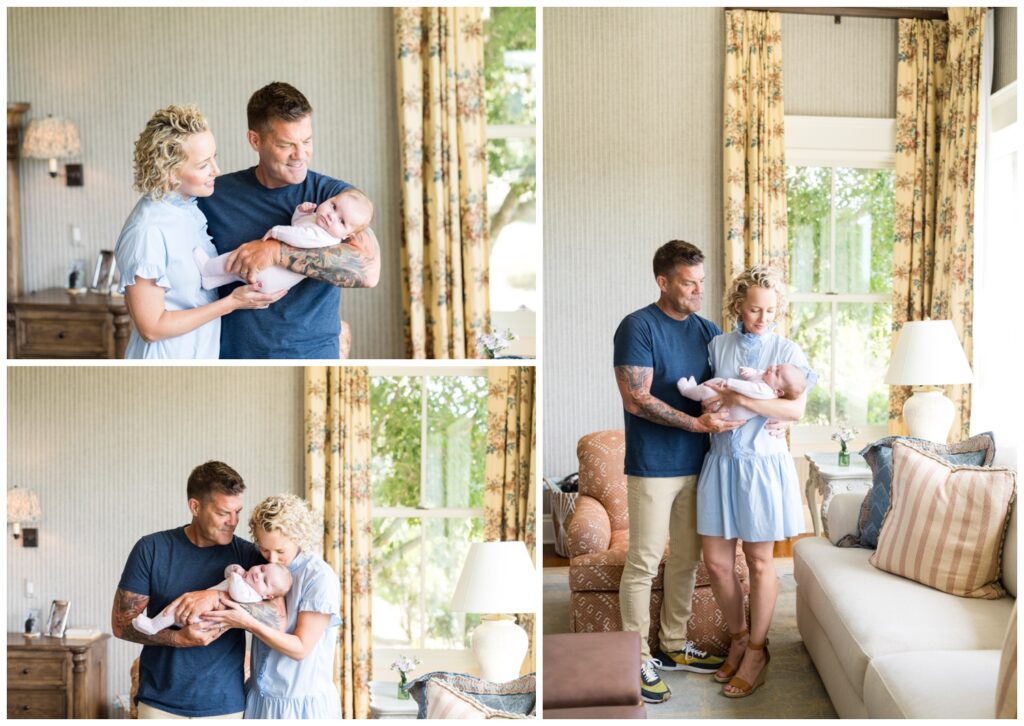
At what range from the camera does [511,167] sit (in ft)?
10.7

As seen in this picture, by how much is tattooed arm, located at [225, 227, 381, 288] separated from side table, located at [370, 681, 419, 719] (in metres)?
0.91

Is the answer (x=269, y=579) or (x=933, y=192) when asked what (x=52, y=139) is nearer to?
(x=269, y=579)

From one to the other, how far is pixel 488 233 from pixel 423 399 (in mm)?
1094

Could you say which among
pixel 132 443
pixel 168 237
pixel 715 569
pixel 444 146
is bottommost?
pixel 715 569

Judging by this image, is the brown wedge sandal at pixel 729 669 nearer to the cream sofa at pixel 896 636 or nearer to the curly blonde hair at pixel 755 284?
the cream sofa at pixel 896 636

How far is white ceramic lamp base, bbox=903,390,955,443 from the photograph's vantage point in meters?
3.54

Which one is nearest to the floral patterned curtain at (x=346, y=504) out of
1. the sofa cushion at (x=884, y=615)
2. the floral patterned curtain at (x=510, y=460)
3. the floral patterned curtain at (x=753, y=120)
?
the floral patterned curtain at (x=510, y=460)

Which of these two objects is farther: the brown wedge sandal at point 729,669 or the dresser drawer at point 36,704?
the brown wedge sandal at point 729,669

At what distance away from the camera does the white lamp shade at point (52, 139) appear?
3.07 metres

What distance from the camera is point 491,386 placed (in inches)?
A: 77.7

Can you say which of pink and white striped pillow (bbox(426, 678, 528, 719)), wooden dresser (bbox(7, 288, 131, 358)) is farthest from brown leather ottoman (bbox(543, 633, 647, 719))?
wooden dresser (bbox(7, 288, 131, 358))

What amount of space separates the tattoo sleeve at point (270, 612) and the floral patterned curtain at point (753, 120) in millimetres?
3158

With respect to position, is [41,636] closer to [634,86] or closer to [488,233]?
[488,233]

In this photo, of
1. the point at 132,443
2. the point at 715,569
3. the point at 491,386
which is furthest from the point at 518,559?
the point at 715,569
